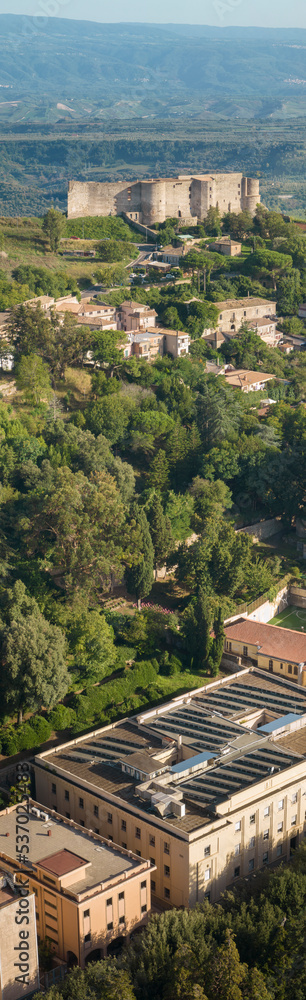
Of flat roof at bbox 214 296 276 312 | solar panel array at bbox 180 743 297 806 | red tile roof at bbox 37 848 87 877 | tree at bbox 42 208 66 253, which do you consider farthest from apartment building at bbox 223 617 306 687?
tree at bbox 42 208 66 253

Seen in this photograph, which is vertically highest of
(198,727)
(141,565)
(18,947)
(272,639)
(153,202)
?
(153,202)

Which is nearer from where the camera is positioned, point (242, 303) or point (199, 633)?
point (199, 633)

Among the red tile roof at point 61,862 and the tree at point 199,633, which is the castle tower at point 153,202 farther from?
the red tile roof at point 61,862

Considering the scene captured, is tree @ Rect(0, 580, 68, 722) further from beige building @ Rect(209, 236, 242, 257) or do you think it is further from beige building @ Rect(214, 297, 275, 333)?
beige building @ Rect(209, 236, 242, 257)

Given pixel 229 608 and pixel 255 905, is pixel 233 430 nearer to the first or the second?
pixel 229 608

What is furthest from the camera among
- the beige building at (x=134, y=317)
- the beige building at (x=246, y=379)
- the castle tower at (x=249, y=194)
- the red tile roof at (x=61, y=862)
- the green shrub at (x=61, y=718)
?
the castle tower at (x=249, y=194)

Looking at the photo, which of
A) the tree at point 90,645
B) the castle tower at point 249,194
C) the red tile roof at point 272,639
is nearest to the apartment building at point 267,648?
the red tile roof at point 272,639

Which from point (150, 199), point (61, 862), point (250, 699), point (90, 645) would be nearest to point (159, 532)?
point (90, 645)

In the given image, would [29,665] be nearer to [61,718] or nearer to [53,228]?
[61,718]
